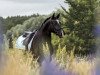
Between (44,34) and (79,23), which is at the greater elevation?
(44,34)

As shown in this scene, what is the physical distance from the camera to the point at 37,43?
1083 cm

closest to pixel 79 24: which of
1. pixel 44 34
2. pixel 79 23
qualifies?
pixel 79 23

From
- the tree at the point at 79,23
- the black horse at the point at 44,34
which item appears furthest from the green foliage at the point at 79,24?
the black horse at the point at 44,34

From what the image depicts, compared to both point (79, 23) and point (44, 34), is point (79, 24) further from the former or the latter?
point (44, 34)

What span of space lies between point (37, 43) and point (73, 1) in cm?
2221

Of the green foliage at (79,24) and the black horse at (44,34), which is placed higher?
the black horse at (44,34)

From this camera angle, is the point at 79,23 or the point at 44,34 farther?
the point at 79,23

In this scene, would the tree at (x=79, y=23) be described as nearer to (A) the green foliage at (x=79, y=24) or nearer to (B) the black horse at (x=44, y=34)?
(A) the green foliage at (x=79, y=24)

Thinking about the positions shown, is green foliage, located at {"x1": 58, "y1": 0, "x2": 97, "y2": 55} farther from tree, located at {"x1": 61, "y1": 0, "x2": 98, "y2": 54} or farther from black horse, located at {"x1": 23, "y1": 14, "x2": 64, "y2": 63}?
black horse, located at {"x1": 23, "y1": 14, "x2": 64, "y2": 63}

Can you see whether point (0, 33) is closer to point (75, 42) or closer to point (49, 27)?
point (49, 27)

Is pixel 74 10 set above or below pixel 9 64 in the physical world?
below

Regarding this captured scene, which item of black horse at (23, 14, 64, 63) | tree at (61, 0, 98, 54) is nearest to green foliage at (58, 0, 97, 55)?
tree at (61, 0, 98, 54)

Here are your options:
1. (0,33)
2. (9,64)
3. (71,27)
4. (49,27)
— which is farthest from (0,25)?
(71,27)

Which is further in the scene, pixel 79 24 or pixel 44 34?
pixel 79 24
